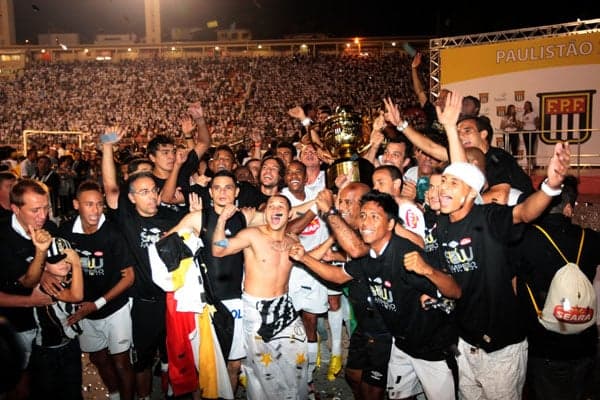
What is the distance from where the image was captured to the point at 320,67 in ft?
122

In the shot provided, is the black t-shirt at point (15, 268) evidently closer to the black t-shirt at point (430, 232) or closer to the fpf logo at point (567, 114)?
the black t-shirt at point (430, 232)

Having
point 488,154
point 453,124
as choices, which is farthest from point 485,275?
point 488,154

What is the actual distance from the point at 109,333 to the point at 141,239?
85cm

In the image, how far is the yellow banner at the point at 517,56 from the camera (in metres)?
11.8

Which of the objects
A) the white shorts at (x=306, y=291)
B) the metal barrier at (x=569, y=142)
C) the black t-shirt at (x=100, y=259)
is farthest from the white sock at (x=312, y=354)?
the metal barrier at (x=569, y=142)

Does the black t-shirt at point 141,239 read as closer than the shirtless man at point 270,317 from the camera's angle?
No

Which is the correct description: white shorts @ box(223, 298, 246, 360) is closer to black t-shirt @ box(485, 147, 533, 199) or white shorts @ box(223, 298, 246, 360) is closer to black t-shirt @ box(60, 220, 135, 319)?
black t-shirt @ box(60, 220, 135, 319)

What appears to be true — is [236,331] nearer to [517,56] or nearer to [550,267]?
[550,267]

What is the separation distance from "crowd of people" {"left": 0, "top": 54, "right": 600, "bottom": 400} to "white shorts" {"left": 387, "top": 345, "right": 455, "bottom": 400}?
0.04 ft

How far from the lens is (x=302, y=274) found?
563 centimetres

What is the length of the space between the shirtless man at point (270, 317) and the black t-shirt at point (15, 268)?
4.45 ft

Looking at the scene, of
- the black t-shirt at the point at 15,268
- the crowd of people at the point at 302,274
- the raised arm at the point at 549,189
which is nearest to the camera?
the raised arm at the point at 549,189

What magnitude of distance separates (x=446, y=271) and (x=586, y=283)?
32.5 inches

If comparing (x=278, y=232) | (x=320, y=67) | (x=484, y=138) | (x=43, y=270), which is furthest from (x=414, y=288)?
(x=320, y=67)
